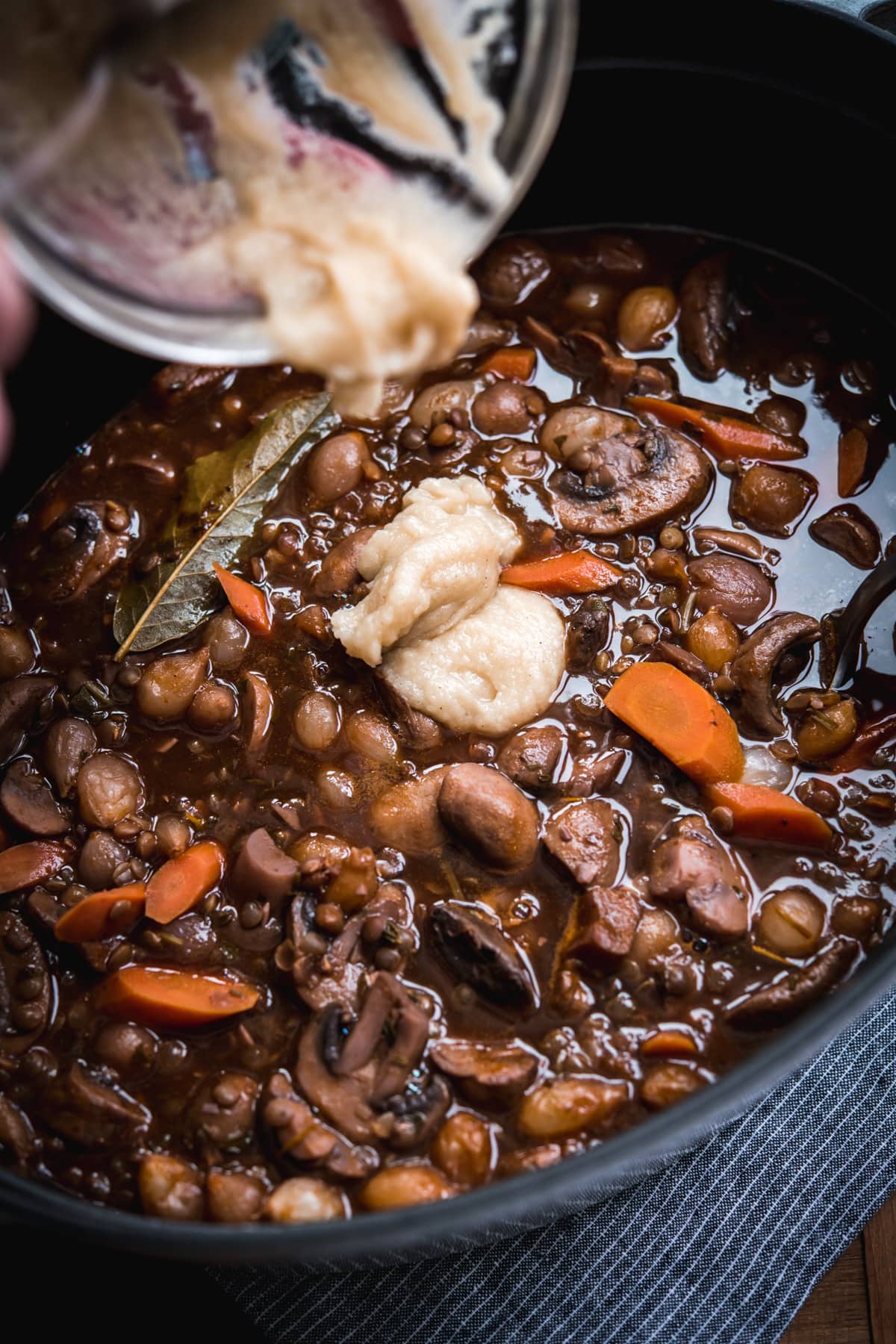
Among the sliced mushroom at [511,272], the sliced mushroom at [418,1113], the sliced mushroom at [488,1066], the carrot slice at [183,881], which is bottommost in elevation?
the sliced mushroom at [418,1113]

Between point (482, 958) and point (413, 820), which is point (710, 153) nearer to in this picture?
point (413, 820)

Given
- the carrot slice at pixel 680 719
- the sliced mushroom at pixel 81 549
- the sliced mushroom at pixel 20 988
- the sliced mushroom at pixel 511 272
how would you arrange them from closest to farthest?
the sliced mushroom at pixel 20 988
the carrot slice at pixel 680 719
the sliced mushroom at pixel 81 549
the sliced mushroom at pixel 511 272

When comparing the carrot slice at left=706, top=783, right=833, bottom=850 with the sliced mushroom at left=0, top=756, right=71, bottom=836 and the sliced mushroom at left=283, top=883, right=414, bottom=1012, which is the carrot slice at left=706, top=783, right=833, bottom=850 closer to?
the sliced mushroom at left=283, top=883, right=414, bottom=1012

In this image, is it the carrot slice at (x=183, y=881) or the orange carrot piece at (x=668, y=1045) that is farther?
the carrot slice at (x=183, y=881)

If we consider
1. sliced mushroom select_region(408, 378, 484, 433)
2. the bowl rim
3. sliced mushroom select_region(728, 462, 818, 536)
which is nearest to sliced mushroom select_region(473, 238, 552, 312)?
sliced mushroom select_region(408, 378, 484, 433)

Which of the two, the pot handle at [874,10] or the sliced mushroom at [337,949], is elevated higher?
the pot handle at [874,10]

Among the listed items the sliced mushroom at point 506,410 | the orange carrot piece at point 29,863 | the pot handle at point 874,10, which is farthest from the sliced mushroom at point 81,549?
the pot handle at point 874,10

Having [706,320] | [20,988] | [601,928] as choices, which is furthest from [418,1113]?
[706,320]

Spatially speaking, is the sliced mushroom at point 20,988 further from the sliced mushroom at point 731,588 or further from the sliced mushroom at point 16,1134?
the sliced mushroom at point 731,588
